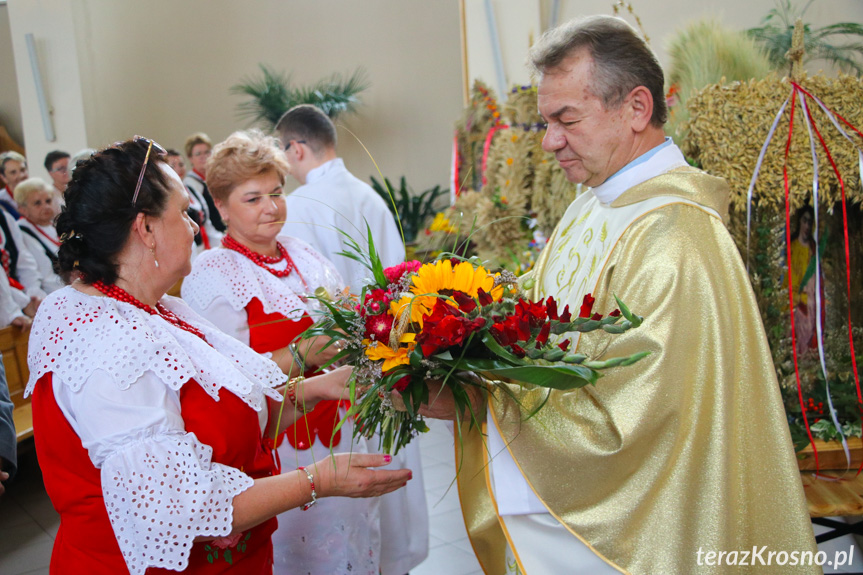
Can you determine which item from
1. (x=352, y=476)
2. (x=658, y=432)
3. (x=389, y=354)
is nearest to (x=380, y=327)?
(x=389, y=354)

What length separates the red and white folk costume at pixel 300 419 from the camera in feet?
8.23

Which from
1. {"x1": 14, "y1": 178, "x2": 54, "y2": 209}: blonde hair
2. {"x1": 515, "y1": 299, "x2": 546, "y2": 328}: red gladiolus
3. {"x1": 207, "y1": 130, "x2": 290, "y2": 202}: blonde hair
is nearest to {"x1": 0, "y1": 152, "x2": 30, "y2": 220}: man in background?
{"x1": 14, "y1": 178, "x2": 54, "y2": 209}: blonde hair

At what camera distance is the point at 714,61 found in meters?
3.44

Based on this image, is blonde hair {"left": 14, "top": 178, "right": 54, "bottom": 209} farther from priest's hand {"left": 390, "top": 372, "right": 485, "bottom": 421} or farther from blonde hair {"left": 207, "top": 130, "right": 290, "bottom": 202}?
priest's hand {"left": 390, "top": 372, "right": 485, "bottom": 421}

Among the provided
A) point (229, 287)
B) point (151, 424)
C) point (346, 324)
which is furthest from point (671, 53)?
point (151, 424)

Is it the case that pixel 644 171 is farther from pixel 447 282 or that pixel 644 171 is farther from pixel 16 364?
pixel 16 364

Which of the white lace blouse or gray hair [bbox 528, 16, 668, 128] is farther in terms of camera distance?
the white lace blouse

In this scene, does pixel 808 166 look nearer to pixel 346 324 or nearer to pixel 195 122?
pixel 346 324

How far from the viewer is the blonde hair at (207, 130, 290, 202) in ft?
8.78

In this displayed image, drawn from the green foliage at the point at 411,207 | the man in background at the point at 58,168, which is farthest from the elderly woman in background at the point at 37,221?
the green foliage at the point at 411,207

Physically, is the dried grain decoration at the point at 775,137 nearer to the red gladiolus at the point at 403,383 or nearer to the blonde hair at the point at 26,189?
the red gladiolus at the point at 403,383

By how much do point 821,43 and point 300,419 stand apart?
11.7 feet

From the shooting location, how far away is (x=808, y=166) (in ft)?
9.50

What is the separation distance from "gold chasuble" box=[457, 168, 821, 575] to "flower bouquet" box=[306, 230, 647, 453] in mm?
173
